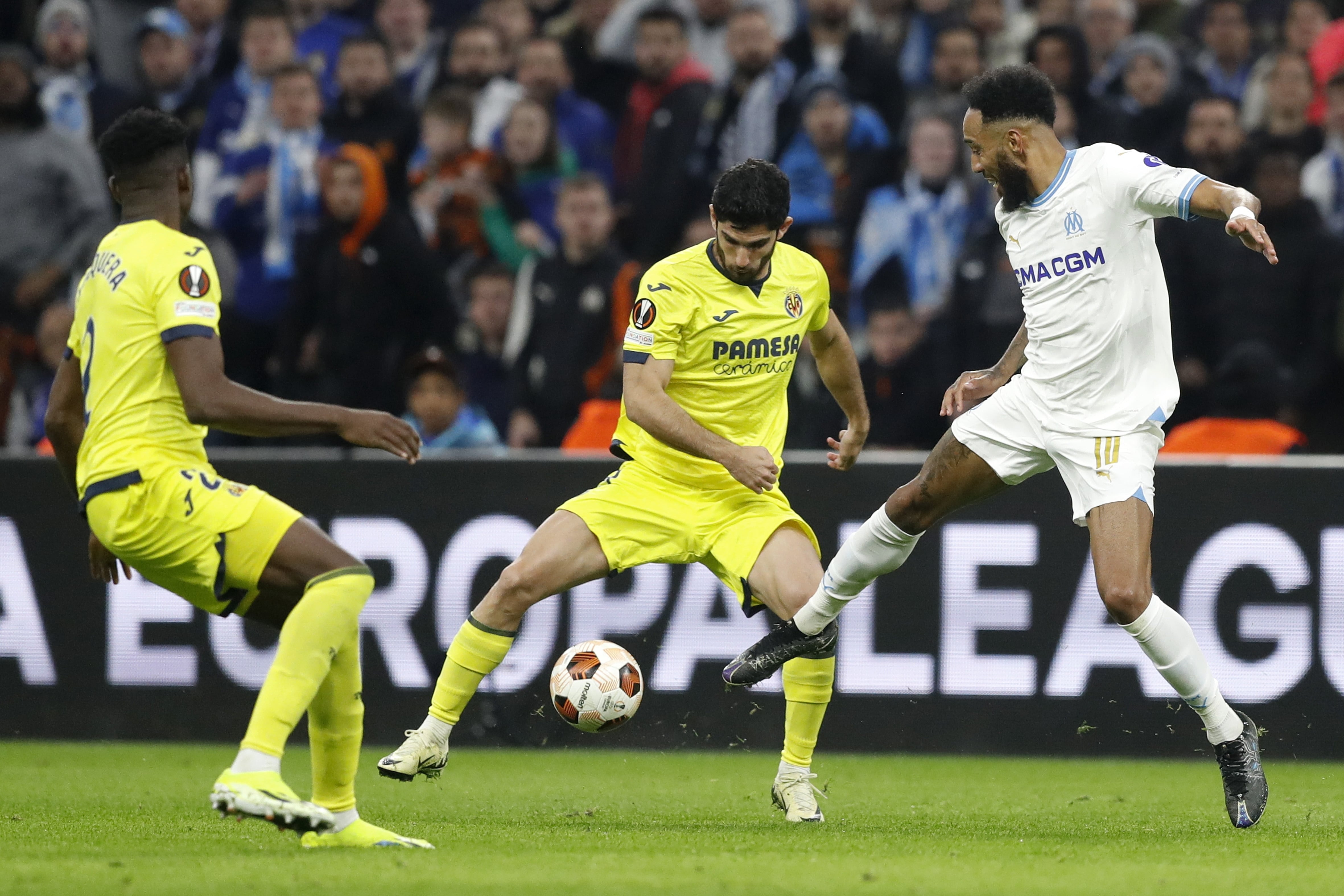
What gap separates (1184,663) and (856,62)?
6.67 meters

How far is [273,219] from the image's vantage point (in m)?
11.9

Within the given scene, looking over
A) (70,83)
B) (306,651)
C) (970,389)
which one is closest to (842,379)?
(970,389)

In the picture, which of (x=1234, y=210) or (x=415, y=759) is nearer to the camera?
(x=1234, y=210)

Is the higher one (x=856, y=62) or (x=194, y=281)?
(x=856, y=62)

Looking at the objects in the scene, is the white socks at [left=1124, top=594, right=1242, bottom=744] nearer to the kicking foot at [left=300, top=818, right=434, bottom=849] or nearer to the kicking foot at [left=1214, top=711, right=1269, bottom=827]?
the kicking foot at [left=1214, top=711, right=1269, bottom=827]

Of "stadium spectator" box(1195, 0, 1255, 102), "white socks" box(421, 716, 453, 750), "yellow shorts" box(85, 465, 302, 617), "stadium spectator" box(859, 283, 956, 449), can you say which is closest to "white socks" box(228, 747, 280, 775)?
"yellow shorts" box(85, 465, 302, 617)

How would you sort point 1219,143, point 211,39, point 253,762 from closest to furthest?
point 253,762 → point 1219,143 → point 211,39

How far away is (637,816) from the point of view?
696cm

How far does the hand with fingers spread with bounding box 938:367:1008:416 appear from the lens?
703 cm

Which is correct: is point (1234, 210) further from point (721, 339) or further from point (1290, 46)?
point (1290, 46)

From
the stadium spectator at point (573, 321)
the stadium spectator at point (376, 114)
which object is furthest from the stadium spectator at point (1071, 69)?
the stadium spectator at point (376, 114)

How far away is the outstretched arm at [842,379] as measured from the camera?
740 cm

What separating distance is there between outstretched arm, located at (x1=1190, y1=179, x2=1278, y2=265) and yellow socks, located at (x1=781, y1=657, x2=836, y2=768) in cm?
224

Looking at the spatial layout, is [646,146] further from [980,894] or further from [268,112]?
[980,894]
